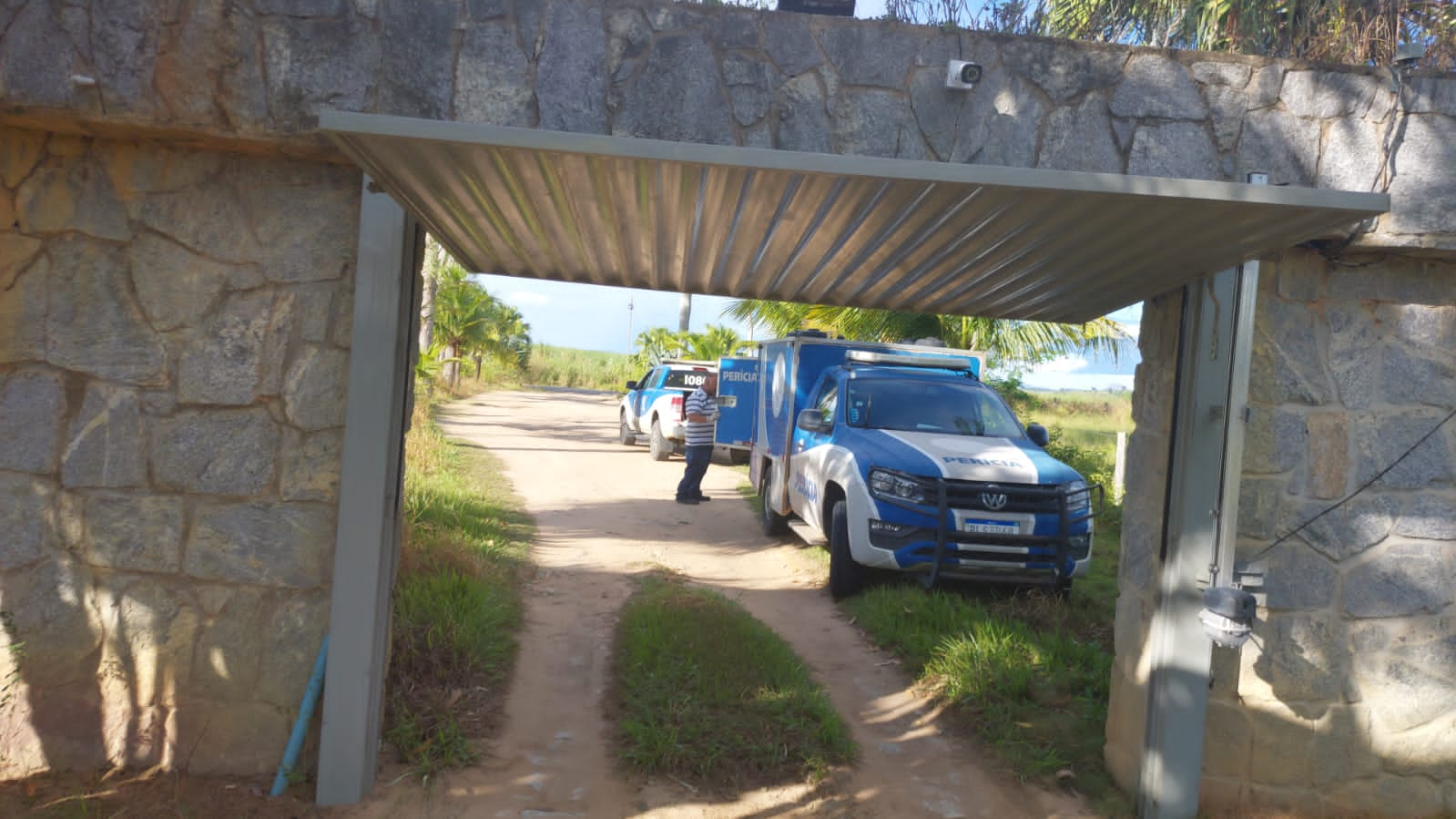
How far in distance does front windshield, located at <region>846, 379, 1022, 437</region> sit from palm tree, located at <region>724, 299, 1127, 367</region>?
5.54m

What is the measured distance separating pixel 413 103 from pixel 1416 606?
5.02m

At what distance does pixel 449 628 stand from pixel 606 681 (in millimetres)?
1022

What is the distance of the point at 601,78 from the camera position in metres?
4.45

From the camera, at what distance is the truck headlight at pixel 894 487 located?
7996 millimetres

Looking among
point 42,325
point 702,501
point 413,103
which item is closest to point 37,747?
point 42,325

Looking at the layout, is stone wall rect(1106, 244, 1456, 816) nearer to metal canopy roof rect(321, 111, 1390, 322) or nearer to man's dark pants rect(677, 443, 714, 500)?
metal canopy roof rect(321, 111, 1390, 322)

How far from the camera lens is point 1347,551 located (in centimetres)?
468

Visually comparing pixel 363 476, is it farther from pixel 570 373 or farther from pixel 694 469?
pixel 570 373

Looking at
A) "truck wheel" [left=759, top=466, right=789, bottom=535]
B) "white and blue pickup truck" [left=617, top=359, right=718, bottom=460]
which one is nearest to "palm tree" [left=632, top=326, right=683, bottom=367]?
"white and blue pickup truck" [left=617, top=359, right=718, bottom=460]

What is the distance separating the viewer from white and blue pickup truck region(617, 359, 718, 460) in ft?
58.7

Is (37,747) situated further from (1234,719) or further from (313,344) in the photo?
(1234,719)

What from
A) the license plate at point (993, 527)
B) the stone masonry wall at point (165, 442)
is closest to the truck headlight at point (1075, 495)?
the license plate at point (993, 527)

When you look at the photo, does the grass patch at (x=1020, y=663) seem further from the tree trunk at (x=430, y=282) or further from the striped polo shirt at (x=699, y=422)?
the tree trunk at (x=430, y=282)

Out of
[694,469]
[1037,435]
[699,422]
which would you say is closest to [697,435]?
[699,422]
